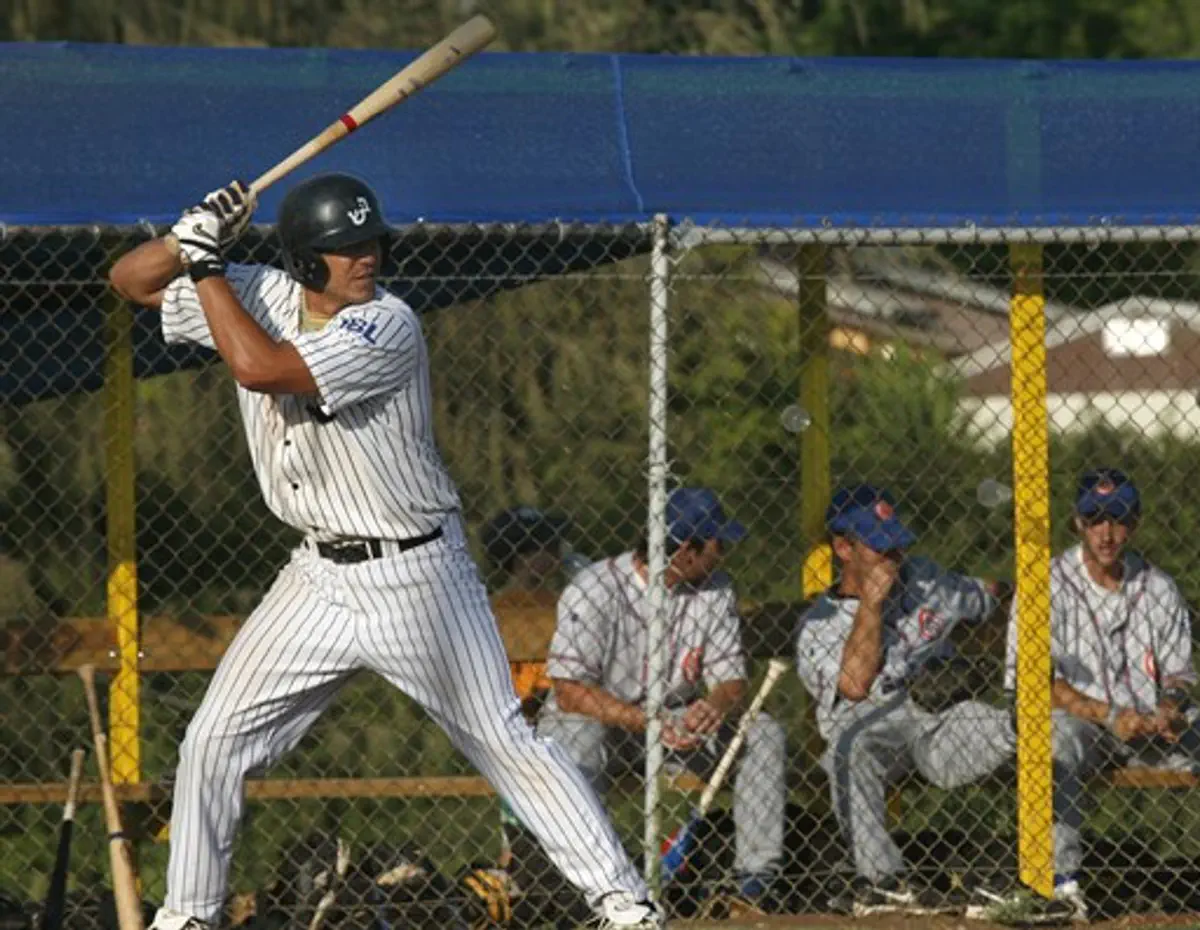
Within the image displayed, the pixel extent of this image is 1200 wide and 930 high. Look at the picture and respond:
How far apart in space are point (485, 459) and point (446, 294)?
4.53m

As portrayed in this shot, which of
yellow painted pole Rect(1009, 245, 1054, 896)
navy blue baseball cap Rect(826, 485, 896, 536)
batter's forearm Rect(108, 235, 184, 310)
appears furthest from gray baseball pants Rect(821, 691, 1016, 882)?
batter's forearm Rect(108, 235, 184, 310)

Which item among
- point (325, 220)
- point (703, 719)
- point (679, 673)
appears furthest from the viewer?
point (679, 673)

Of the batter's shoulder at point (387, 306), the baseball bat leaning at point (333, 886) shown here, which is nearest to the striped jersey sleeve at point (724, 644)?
the baseball bat leaning at point (333, 886)

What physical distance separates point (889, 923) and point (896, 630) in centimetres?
93

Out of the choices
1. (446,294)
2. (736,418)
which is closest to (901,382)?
(736,418)

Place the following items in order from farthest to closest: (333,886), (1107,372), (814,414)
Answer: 1. (1107,372)
2. (814,414)
3. (333,886)

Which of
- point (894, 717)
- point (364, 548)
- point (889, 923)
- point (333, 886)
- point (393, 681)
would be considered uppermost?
point (364, 548)

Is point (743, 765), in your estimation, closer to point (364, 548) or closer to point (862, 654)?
point (862, 654)

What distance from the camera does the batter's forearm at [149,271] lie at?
6367mm

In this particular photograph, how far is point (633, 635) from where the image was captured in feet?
27.4

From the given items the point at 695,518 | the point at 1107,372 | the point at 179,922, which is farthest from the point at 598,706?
→ the point at 1107,372

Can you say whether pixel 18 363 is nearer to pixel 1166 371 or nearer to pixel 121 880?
pixel 121 880

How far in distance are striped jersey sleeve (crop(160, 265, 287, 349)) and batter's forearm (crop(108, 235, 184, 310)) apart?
1.3 inches

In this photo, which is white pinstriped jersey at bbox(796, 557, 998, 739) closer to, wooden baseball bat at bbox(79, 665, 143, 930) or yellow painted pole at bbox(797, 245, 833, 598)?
yellow painted pole at bbox(797, 245, 833, 598)
